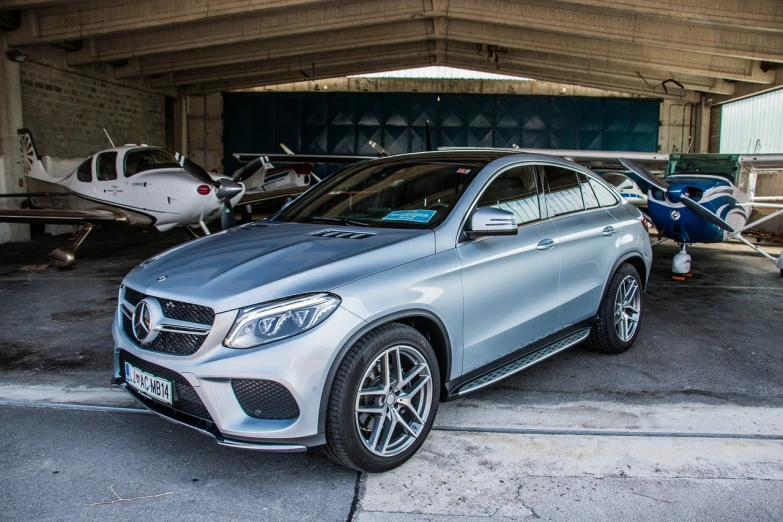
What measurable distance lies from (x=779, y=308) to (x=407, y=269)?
5607 mm

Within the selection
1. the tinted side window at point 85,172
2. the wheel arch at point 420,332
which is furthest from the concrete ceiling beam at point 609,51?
the wheel arch at point 420,332

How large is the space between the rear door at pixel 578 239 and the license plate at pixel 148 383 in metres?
2.42

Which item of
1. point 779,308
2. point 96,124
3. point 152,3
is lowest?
point 779,308

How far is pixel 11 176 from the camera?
13.5m

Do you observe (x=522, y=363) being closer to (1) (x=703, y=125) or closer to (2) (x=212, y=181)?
(2) (x=212, y=181)

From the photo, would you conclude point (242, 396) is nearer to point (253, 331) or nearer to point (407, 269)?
point (253, 331)

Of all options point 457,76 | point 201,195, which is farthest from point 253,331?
point 457,76

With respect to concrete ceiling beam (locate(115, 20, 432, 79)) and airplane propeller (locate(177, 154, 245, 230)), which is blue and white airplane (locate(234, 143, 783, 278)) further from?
concrete ceiling beam (locate(115, 20, 432, 79))

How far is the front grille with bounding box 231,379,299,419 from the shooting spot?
98.2 inches

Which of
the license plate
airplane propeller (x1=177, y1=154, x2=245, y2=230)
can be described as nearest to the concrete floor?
the license plate

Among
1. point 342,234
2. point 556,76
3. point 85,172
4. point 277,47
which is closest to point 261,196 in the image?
point 85,172

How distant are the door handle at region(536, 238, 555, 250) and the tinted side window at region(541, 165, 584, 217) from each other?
0.27 m

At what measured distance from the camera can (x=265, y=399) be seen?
2521 mm

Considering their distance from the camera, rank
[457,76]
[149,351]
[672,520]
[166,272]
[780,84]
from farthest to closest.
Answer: [457,76], [780,84], [166,272], [149,351], [672,520]
